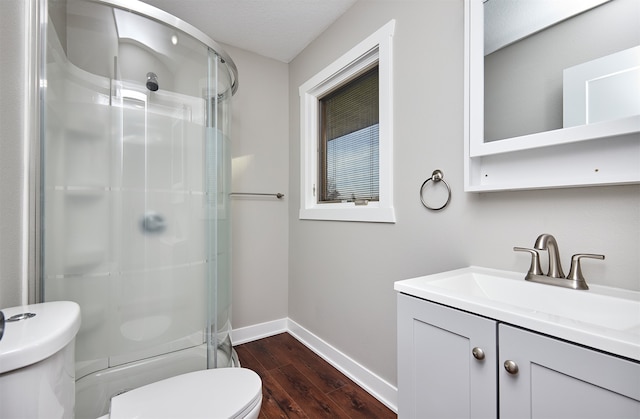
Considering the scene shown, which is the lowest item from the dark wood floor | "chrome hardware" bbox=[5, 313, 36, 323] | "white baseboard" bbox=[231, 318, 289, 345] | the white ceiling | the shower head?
the dark wood floor

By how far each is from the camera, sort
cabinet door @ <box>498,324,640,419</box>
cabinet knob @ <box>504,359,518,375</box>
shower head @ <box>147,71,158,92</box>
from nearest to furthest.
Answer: cabinet door @ <box>498,324,640,419</box>, cabinet knob @ <box>504,359,518,375</box>, shower head @ <box>147,71,158,92</box>

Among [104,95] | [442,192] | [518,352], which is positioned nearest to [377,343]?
[442,192]

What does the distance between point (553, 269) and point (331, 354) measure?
146 cm

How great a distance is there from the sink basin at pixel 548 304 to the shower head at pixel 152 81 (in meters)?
1.38

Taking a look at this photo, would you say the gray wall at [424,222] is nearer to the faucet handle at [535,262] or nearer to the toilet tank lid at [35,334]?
the faucet handle at [535,262]

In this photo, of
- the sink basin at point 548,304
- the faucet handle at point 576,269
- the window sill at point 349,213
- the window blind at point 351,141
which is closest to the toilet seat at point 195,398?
the sink basin at point 548,304

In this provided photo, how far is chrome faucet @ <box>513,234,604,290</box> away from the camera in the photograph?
83 cm

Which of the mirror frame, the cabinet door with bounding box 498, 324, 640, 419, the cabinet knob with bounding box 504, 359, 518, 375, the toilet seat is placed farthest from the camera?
the toilet seat

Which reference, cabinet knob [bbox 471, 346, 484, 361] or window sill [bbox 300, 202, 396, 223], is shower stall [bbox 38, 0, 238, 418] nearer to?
window sill [bbox 300, 202, 396, 223]

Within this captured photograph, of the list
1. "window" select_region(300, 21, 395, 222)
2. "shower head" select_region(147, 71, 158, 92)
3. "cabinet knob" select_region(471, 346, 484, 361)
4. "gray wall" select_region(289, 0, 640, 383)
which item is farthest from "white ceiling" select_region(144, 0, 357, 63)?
"cabinet knob" select_region(471, 346, 484, 361)

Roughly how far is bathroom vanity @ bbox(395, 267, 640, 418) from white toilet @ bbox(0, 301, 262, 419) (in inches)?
23.3

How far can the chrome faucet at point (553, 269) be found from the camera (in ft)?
2.72

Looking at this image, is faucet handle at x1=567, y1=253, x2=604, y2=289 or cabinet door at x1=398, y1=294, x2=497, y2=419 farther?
faucet handle at x1=567, y1=253, x2=604, y2=289

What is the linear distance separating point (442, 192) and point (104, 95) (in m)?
1.52
